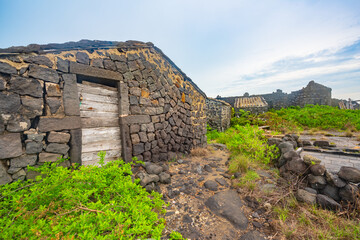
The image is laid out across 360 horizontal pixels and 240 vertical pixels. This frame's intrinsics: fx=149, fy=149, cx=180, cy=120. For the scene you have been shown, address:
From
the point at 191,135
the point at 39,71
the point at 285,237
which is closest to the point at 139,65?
the point at 39,71

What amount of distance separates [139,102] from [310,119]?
36.2 feet

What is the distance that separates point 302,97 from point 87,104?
18.5m

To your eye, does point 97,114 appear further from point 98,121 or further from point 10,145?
point 10,145

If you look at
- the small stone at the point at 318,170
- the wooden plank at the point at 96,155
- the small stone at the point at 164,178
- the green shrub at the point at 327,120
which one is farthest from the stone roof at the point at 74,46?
the green shrub at the point at 327,120

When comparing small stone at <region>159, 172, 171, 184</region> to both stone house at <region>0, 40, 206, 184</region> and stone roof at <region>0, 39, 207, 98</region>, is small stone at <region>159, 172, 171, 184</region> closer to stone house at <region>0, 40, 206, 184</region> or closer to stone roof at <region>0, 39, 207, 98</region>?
stone house at <region>0, 40, 206, 184</region>

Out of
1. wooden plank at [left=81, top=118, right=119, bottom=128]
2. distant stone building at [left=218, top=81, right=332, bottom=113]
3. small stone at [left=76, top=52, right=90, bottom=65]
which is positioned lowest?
wooden plank at [left=81, top=118, right=119, bottom=128]

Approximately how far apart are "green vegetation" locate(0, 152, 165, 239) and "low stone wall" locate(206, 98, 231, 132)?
10.2 metres

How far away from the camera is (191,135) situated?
6.14m

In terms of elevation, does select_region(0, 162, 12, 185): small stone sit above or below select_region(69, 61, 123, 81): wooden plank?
below

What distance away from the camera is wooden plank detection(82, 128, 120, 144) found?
3320 mm

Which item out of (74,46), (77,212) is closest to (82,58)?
(74,46)

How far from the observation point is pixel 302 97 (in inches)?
587

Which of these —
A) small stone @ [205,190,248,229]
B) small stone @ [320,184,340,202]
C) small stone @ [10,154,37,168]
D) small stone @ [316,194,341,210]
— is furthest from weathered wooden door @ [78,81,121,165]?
small stone @ [320,184,340,202]

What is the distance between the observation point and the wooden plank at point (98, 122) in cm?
331
